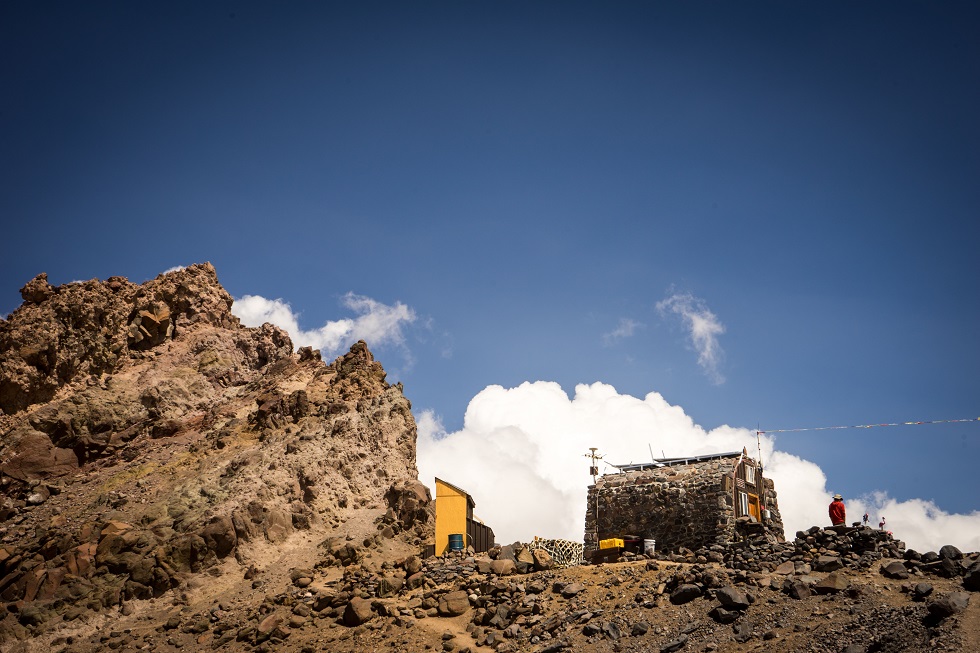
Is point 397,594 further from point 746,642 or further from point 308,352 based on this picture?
point 308,352

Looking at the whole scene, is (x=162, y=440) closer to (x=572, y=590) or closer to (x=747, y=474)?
(x=572, y=590)

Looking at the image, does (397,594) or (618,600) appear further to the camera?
(397,594)

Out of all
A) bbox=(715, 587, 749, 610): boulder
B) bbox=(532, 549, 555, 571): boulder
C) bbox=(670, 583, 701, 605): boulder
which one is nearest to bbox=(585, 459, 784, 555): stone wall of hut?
bbox=(532, 549, 555, 571): boulder

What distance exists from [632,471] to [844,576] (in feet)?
27.6

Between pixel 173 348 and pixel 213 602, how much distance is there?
19.3 m

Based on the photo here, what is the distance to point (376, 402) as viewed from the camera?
114 feet

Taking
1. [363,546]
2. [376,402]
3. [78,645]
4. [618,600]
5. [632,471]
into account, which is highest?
[376,402]

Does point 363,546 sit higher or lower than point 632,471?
lower

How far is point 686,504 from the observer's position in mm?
25078

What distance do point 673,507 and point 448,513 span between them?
27.2 ft

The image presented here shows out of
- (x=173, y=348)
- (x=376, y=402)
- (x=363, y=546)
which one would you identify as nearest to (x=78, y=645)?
(x=363, y=546)

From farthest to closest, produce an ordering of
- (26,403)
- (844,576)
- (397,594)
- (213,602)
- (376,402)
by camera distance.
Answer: (26,403)
(376,402)
(213,602)
(397,594)
(844,576)

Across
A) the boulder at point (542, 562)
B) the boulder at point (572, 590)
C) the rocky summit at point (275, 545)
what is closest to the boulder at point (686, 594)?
the rocky summit at point (275, 545)

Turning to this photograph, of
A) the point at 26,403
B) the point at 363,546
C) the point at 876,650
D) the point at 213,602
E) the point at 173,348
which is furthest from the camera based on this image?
the point at 173,348
